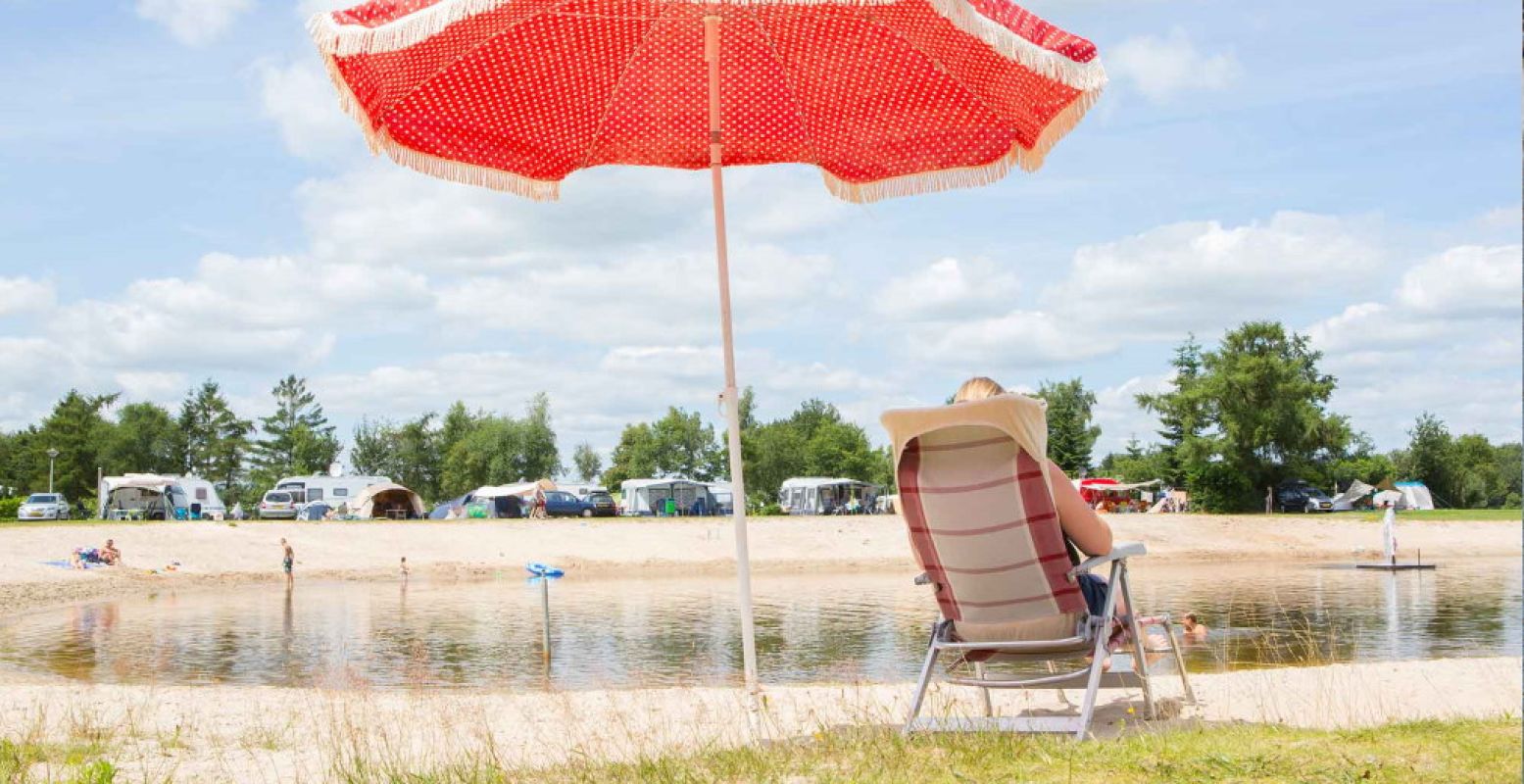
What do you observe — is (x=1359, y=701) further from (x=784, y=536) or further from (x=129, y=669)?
(x=784, y=536)

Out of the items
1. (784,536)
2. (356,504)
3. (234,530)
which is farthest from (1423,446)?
(234,530)

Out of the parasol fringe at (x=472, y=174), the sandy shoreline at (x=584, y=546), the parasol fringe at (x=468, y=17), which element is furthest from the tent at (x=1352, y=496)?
the parasol fringe at (x=468, y=17)

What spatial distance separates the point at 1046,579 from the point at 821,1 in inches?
89.3

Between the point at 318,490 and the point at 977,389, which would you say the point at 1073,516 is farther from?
the point at 318,490

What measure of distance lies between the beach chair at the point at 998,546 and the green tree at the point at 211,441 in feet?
293

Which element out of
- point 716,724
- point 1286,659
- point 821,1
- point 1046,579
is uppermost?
point 821,1

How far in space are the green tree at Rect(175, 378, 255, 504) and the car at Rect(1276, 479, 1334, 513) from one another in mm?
67860

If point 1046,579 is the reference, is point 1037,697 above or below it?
below

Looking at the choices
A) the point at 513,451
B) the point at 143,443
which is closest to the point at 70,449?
the point at 143,443

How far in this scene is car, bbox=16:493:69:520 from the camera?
45.9m

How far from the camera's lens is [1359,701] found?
244 inches

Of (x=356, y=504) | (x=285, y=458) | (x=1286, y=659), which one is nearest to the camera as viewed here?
(x=1286, y=659)

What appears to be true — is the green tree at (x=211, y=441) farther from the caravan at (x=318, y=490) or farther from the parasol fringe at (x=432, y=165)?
the parasol fringe at (x=432, y=165)

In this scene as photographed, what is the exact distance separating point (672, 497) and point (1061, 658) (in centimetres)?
4884
